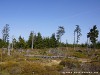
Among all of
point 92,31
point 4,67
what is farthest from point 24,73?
point 92,31

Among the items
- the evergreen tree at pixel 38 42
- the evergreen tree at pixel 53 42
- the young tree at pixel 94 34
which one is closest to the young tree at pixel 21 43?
the evergreen tree at pixel 38 42

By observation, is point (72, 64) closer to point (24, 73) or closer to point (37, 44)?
point (24, 73)

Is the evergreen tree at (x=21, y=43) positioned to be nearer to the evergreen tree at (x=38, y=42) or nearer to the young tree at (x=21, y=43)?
the young tree at (x=21, y=43)

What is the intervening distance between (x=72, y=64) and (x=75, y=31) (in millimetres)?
60028

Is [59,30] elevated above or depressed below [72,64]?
above

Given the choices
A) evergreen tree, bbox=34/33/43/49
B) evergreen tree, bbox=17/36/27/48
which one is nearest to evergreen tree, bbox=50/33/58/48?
evergreen tree, bbox=34/33/43/49

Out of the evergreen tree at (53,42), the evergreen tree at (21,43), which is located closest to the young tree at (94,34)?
the evergreen tree at (53,42)

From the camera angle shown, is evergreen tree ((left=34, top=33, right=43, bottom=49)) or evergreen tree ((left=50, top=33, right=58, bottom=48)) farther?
evergreen tree ((left=50, top=33, right=58, bottom=48))

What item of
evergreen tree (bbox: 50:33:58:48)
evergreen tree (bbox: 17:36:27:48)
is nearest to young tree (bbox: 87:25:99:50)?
evergreen tree (bbox: 50:33:58:48)

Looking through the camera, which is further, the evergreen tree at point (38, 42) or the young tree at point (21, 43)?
the evergreen tree at point (38, 42)

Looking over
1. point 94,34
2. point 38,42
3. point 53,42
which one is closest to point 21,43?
point 38,42

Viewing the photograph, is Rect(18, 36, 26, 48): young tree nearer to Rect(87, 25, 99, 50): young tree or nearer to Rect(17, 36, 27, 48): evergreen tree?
Rect(17, 36, 27, 48): evergreen tree

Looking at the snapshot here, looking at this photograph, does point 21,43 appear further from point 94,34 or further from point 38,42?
point 94,34

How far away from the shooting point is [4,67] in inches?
1051
